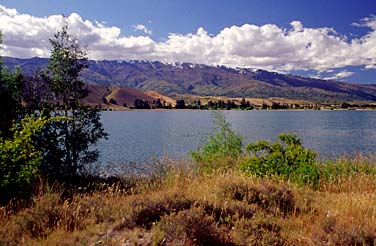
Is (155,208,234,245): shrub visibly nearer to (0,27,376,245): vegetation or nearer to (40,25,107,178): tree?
(0,27,376,245): vegetation

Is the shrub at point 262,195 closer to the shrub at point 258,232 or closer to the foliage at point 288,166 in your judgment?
the shrub at point 258,232

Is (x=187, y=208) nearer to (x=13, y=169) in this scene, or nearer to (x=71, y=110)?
(x=13, y=169)

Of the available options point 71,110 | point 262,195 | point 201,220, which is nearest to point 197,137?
point 71,110

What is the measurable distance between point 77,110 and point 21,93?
1.88 metres

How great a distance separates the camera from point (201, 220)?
5.08m

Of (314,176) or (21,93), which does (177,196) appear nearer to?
(314,176)

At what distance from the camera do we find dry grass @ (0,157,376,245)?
4789 millimetres

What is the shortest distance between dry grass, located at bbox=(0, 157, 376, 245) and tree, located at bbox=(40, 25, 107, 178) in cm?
551

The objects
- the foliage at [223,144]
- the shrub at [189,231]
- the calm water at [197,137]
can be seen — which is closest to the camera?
the shrub at [189,231]

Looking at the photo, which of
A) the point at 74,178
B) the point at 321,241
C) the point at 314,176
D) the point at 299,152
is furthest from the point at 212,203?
the point at 74,178

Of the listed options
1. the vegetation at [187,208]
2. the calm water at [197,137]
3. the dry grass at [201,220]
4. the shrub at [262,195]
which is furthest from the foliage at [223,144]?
the dry grass at [201,220]

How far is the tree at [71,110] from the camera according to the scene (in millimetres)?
11805

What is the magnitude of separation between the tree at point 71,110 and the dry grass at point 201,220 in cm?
551

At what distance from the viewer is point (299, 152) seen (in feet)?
35.7
